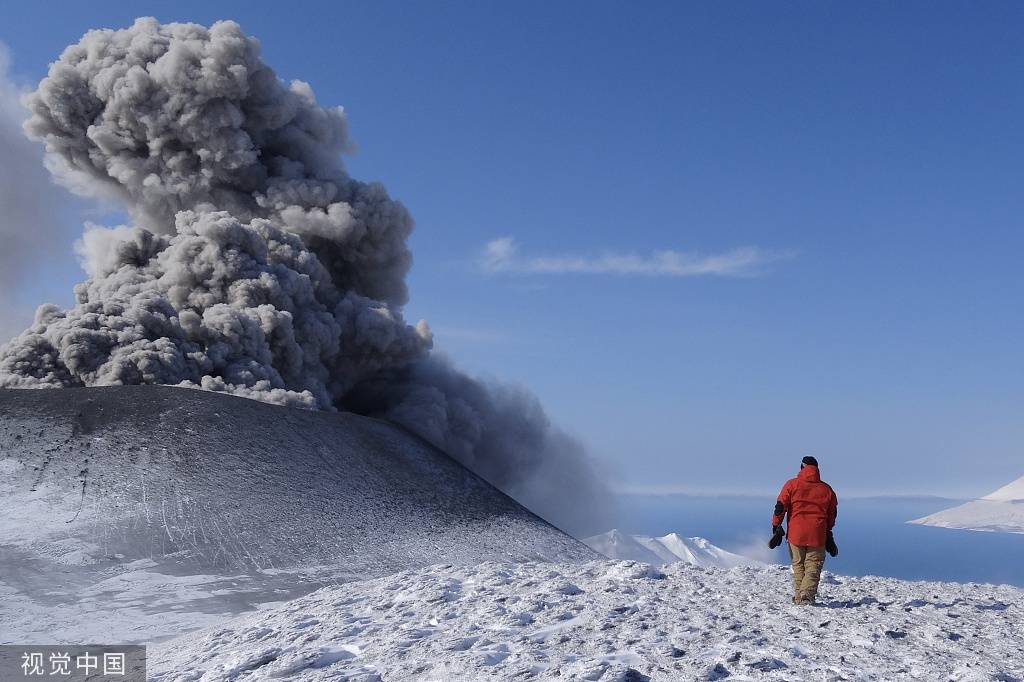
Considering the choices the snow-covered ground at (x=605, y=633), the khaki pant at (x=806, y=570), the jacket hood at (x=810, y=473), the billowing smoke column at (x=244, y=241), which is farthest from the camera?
the billowing smoke column at (x=244, y=241)

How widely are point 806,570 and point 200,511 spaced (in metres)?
13.7

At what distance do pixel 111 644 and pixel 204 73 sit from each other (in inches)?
1317

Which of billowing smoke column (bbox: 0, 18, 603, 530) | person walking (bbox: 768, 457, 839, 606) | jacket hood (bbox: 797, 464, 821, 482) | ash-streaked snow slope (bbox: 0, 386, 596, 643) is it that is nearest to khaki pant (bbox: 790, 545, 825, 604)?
person walking (bbox: 768, 457, 839, 606)

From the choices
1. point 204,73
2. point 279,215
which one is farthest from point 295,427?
point 204,73

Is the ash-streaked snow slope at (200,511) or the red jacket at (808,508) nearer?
the red jacket at (808,508)

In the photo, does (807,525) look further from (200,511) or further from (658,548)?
(658,548)

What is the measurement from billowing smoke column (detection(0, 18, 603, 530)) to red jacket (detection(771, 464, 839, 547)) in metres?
24.3

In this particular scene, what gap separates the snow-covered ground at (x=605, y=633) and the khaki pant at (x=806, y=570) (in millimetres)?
285

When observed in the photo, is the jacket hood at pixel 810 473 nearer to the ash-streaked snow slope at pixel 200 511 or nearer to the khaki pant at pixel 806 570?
the khaki pant at pixel 806 570

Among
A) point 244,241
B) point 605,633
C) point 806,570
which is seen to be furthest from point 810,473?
point 244,241

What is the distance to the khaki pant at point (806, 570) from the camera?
8.74 meters

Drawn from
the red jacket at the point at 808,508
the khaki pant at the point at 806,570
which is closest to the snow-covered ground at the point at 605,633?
the khaki pant at the point at 806,570

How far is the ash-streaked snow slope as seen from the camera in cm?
1385

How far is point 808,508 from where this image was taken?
899 cm
